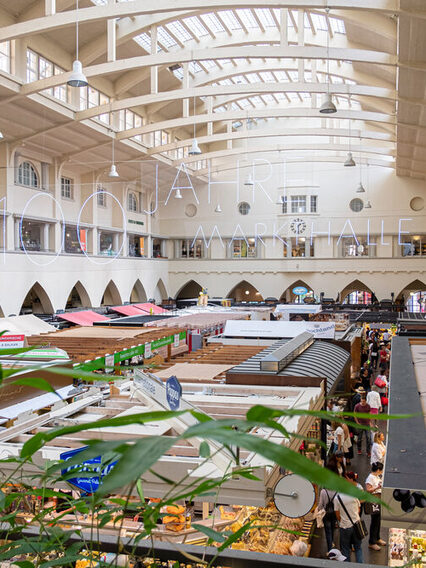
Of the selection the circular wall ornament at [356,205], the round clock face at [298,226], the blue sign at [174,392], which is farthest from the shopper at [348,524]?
the circular wall ornament at [356,205]

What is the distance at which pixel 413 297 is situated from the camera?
33.6 m

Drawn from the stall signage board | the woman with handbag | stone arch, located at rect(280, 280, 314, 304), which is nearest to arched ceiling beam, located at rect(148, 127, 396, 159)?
stone arch, located at rect(280, 280, 314, 304)

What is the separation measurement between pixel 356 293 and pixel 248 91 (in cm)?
2085

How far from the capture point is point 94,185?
2300 cm

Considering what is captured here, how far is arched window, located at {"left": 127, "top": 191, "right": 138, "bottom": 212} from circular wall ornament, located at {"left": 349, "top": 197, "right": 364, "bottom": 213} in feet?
34.7

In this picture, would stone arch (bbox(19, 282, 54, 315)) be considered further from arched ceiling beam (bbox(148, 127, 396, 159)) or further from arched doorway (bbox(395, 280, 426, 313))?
arched doorway (bbox(395, 280, 426, 313))

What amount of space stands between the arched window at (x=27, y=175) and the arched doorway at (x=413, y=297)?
55.8 feet

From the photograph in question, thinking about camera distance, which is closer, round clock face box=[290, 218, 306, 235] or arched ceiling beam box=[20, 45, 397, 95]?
arched ceiling beam box=[20, 45, 397, 95]

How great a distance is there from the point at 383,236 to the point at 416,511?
2725cm

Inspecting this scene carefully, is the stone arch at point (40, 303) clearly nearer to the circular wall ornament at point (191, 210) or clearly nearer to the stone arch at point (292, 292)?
the circular wall ornament at point (191, 210)

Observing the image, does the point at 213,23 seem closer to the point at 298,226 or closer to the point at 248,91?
the point at 248,91

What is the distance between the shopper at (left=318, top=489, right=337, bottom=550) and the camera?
5.29 metres

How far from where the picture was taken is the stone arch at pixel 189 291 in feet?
109

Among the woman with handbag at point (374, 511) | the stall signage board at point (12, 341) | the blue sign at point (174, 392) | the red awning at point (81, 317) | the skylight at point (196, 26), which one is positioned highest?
the skylight at point (196, 26)
